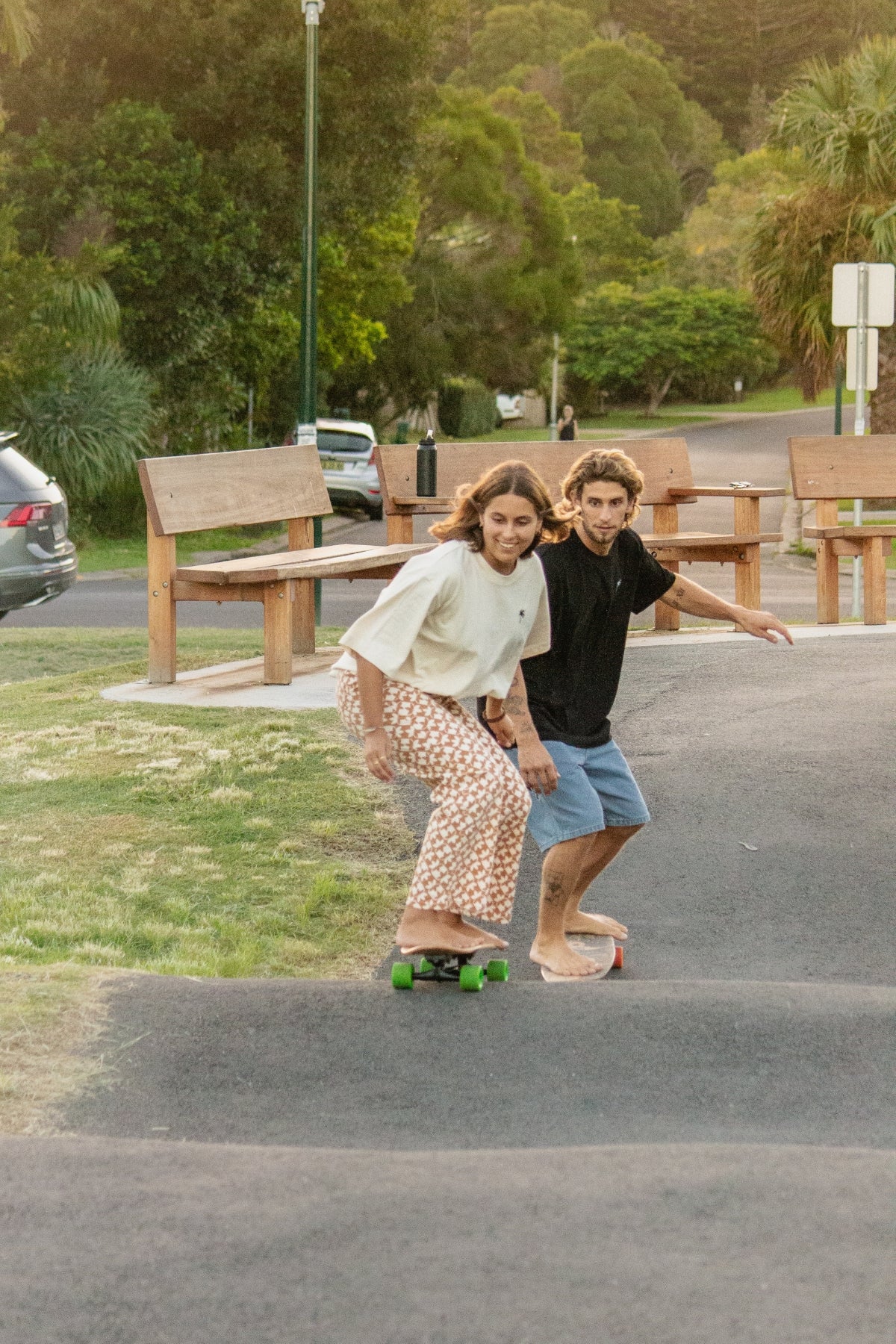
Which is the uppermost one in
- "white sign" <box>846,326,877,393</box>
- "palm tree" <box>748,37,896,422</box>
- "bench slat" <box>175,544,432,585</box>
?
"palm tree" <box>748,37,896,422</box>

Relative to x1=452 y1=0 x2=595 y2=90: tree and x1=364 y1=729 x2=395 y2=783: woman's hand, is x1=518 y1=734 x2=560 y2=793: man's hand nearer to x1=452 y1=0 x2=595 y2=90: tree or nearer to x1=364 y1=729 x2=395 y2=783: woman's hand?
x1=364 y1=729 x2=395 y2=783: woman's hand

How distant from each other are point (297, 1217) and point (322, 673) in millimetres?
5773

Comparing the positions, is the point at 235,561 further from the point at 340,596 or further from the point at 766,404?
the point at 766,404

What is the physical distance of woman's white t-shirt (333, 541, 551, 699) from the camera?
425cm

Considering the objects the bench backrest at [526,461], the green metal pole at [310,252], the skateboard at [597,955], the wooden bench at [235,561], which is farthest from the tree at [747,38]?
the skateboard at [597,955]

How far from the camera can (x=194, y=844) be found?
5.80 meters

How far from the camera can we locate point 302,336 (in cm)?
1981

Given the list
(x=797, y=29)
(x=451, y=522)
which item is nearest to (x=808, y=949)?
(x=451, y=522)

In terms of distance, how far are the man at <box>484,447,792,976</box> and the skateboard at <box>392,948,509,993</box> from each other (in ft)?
1.02

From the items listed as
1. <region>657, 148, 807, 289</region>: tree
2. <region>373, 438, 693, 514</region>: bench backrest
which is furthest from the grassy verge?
<region>657, 148, 807, 289</region>: tree

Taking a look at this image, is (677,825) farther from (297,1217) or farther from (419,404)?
(419,404)

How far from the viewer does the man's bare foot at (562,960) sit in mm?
4594

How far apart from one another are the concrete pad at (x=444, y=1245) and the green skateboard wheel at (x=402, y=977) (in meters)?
0.97

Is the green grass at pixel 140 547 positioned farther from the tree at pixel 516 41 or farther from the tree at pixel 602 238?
the tree at pixel 516 41
